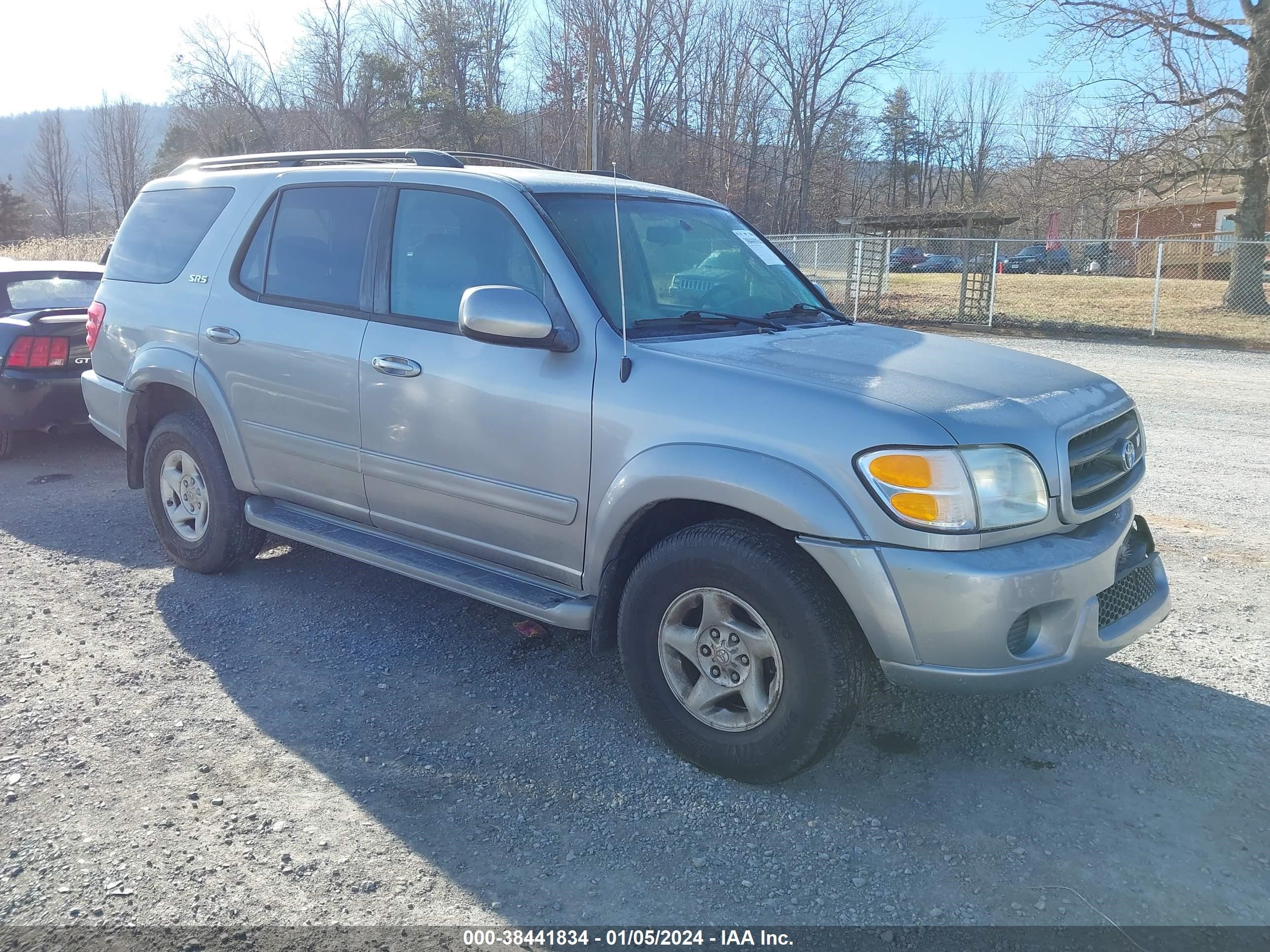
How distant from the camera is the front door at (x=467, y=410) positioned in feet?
11.9

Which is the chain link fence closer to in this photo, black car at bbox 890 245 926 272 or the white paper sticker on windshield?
black car at bbox 890 245 926 272

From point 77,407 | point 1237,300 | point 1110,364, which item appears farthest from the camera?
point 1237,300

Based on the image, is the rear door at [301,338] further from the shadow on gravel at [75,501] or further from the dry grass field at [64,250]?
the dry grass field at [64,250]

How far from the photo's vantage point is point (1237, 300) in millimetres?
21906

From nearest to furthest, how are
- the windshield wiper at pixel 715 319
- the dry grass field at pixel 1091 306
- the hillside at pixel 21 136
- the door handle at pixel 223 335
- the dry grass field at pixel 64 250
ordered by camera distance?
the windshield wiper at pixel 715 319 < the door handle at pixel 223 335 < the dry grass field at pixel 1091 306 < the dry grass field at pixel 64 250 < the hillside at pixel 21 136

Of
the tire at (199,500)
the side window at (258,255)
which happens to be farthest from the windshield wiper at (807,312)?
the tire at (199,500)

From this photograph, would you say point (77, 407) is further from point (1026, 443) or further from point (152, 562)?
point (1026, 443)

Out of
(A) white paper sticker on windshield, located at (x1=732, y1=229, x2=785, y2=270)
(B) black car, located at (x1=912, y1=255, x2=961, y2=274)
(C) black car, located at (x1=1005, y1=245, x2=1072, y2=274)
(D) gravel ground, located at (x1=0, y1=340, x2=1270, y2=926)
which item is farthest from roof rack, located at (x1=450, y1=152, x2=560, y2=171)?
(B) black car, located at (x1=912, y1=255, x2=961, y2=274)

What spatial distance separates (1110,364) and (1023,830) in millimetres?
13430

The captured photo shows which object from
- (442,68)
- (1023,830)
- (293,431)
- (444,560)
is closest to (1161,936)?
(1023,830)

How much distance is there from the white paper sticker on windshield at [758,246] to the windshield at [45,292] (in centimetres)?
615

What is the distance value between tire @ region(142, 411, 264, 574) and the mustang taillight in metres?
2.89

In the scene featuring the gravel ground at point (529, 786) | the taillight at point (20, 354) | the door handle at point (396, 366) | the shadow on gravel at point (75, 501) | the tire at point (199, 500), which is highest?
the door handle at point (396, 366)

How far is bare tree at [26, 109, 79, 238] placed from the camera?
55.4 metres
